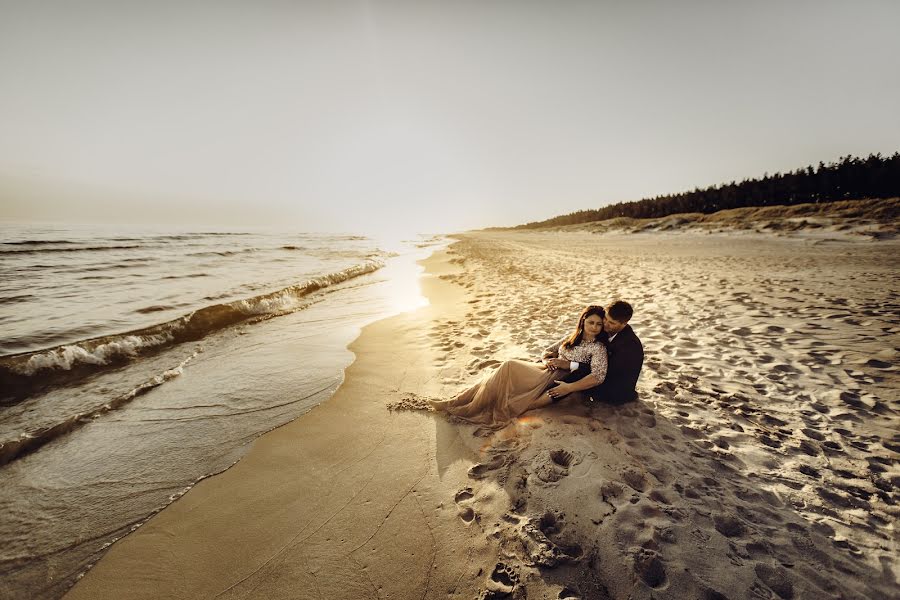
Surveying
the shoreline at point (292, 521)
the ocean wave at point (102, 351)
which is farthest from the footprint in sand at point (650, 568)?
the ocean wave at point (102, 351)

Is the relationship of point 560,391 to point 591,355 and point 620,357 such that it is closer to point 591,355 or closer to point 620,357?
point 591,355

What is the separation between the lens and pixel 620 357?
363cm

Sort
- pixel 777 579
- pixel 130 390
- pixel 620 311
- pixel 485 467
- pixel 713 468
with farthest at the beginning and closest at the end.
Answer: pixel 130 390 → pixel 620 311 → pixel 485 467 → pixel 713 468 → pixel 777 579

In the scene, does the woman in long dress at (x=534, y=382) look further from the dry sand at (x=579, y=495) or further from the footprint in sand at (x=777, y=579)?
the footprint in sand at (x=777, y=579)

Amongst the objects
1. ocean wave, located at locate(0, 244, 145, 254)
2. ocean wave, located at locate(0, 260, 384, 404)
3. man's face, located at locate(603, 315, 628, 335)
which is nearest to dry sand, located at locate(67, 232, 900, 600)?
man's face, located at locate(603, 315, 628, 335)

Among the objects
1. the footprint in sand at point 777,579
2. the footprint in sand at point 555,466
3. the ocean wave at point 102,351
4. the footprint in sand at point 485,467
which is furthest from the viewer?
the ocean wave at point 102,351

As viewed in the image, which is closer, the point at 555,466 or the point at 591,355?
the point at 555,466

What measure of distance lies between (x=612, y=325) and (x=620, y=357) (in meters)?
0.38

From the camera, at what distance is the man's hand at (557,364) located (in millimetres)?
3871

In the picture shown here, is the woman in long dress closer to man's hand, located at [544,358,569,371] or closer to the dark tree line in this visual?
man's hand, located at [544,358,569,371]

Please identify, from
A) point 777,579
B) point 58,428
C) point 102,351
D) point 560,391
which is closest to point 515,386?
point 560,391

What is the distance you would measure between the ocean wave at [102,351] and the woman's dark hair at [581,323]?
8055mm

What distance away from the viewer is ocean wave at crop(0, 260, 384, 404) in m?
5.27

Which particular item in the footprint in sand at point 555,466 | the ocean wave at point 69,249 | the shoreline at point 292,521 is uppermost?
the ocean wave at point 69,249
